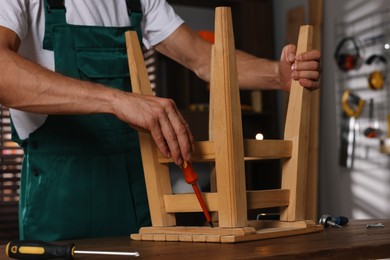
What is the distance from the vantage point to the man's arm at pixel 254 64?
57.5 inches

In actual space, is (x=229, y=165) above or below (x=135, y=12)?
below

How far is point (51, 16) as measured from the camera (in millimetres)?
1642

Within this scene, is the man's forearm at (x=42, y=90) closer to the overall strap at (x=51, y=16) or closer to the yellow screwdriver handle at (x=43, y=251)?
the overall strap at (x=51, y=16)

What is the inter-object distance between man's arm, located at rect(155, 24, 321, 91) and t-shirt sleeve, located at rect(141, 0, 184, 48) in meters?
0.02

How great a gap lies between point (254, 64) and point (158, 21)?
0.30 m

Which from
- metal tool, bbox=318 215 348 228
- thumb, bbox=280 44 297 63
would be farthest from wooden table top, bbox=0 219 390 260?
thumb, bbox=280 44 297 63

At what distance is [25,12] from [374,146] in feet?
7.91

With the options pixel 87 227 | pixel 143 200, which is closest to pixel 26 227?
pixel 87 227

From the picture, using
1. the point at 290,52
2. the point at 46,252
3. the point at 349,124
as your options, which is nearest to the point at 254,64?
the point at 290,52

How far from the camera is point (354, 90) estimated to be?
3.72 m

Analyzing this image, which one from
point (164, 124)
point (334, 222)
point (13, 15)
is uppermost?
point (13, 15)

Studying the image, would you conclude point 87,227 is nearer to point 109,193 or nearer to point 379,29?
point 109,193

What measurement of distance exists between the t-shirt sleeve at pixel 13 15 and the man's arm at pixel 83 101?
0.08 feet

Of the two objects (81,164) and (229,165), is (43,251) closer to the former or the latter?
(229,165)
